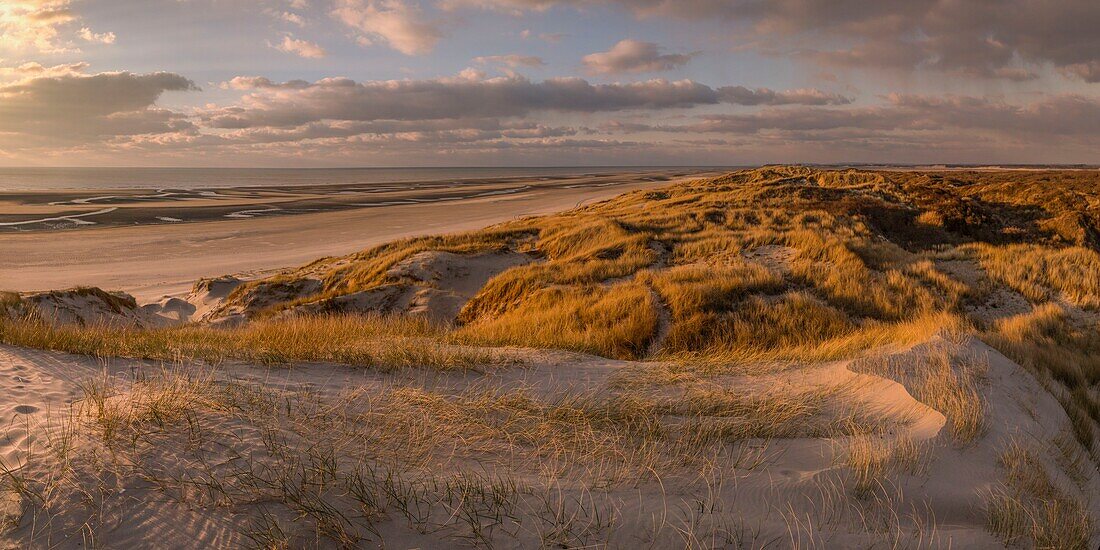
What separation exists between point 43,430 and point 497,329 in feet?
19.1

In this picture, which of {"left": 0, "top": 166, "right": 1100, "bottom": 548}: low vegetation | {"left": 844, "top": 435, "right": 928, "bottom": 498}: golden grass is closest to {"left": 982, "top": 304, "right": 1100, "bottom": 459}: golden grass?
{"left": 0, "top": 166, "right": 1100, "bottom": 548}: low vegetation

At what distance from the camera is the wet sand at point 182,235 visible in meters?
24.3

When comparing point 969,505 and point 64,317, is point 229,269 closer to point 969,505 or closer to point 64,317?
point 64,317

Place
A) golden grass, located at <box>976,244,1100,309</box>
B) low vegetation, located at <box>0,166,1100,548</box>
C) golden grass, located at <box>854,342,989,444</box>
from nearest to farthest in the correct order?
low vegetation, located at <box>0,166,1100,548</box> → golden grass, located at <box>854,342,989,444</box> → golden grass, located at <box>976,244,1100,309</box>

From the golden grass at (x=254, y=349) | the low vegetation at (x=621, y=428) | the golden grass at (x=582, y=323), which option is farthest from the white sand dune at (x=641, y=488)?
the golden grass at (x=582, y=323)

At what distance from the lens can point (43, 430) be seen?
10.3ft

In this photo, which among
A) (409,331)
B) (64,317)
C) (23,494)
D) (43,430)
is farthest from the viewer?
(64,317)

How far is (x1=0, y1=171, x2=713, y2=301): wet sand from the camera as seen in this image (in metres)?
24.3

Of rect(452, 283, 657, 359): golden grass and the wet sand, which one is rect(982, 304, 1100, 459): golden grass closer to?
rect(452, 283, 657, 359): golden grass

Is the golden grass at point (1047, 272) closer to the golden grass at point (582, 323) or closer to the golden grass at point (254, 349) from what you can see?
the golden grass at point (582, 323)

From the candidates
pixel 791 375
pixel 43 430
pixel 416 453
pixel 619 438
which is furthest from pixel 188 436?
pixel 791 375

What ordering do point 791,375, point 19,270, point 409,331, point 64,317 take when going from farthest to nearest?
point 19,270, point 64,317, point 409,331, point 791,375

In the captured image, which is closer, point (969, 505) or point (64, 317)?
point (969, 505)

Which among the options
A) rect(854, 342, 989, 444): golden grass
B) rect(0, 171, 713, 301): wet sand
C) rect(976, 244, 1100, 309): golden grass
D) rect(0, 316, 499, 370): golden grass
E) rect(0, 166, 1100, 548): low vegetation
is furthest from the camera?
rect(0, 171, 713, 301): wet sand
